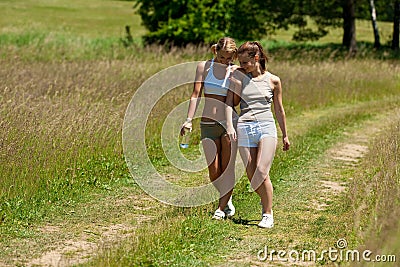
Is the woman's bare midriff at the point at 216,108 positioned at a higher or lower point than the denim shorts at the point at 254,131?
higher

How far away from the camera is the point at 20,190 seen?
8867mm

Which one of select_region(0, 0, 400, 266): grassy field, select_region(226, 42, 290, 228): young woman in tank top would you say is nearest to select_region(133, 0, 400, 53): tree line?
select_region(0, 0, 400, 266): grassy field

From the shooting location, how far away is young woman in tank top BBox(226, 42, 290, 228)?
311 inches

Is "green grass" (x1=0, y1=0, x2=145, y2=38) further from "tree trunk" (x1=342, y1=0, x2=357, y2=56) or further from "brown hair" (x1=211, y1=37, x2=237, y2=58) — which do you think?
"brown hair" (x1=211, y1=37, x2=237, y2=58)

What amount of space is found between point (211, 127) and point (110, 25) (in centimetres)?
4023

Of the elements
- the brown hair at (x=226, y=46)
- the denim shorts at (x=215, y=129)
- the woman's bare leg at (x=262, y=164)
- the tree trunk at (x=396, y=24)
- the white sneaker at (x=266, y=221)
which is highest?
the brown hair at (x=226, y=46)

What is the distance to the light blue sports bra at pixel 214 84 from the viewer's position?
8.09 metres

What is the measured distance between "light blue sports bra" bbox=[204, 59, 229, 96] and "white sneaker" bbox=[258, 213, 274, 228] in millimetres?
1392

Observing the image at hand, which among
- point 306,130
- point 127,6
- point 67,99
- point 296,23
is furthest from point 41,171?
point 127,6

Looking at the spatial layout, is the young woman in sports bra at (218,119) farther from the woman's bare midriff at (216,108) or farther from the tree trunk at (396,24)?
the tree trunk at (396,24)

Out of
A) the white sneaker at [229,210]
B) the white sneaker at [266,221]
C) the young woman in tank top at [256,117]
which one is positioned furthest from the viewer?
the white sneaker at [229,210]

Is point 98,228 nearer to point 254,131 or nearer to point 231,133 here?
point 231,133

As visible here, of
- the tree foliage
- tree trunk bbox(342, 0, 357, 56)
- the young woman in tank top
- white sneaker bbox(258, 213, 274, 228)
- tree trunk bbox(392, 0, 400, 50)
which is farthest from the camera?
tree trunk bbox(392, 0, 400, 50)

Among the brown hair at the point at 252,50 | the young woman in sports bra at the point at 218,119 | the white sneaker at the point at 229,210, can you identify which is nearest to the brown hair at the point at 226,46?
the young woman in sports bra at the point at 218,119
